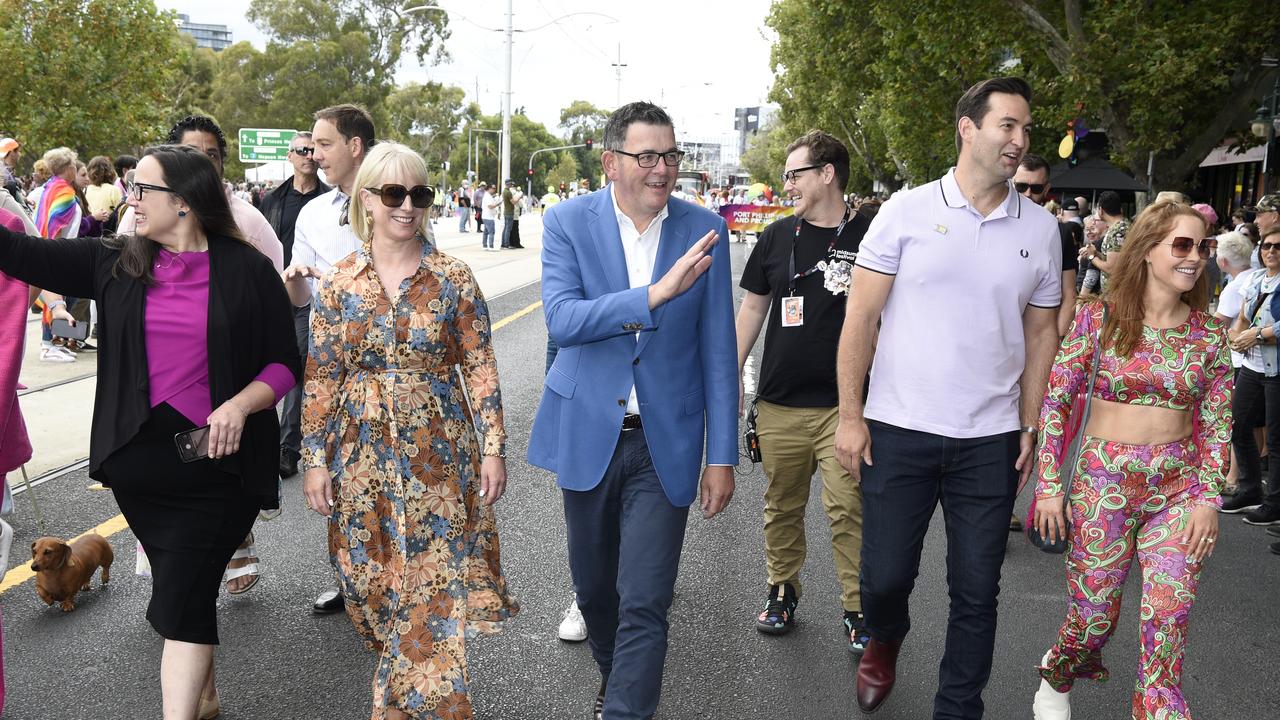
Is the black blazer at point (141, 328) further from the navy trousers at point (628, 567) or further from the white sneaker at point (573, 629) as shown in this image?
the white sneaker at point (573, 629)

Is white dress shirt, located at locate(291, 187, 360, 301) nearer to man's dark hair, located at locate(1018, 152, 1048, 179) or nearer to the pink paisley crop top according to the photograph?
the pink paisley crop top

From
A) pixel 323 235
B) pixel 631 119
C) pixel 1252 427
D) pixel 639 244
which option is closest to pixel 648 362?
pixel 639 244

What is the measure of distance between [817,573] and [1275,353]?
3.42 metres

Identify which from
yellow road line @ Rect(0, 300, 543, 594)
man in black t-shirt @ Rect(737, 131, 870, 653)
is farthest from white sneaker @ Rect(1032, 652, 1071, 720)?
yellow road line @ Rect(0, 300, 543, 594)

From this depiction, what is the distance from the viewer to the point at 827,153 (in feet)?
16.0

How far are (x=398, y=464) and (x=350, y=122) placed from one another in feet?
7.70

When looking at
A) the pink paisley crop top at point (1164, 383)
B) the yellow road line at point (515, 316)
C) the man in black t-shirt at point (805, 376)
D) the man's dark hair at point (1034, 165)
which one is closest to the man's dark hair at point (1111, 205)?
the man's dark hair at point (1034, 165)

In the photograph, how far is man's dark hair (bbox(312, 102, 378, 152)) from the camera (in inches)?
208

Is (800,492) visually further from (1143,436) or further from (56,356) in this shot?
(56,356)

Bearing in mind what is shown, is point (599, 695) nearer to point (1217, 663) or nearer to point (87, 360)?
point (1217, 663)

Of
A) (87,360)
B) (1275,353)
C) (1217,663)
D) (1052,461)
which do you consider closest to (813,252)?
(1052,461)

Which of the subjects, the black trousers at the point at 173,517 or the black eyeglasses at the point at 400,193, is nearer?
the black trousers at the point at 173,517

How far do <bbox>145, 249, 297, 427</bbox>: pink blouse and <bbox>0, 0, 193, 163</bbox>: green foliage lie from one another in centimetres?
2747

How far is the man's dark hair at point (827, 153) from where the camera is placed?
16.0 feet
